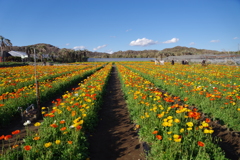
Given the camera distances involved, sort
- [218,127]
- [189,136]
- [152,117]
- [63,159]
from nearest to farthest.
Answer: [63,159]
[189,136]
[152,117]
[218,127]

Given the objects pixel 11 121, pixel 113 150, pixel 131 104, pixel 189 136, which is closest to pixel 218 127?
pixel 189 136

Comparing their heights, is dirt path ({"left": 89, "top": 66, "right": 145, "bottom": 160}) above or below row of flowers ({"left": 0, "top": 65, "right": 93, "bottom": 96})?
below

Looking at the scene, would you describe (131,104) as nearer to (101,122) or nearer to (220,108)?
(101,122)

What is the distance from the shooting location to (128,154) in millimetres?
3869

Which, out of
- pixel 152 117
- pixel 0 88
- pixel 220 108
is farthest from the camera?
pixel 0 88

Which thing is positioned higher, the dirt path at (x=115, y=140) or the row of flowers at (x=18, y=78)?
the row of flowers at (x=18, y=78)

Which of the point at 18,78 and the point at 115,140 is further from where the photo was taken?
the point at 18,78

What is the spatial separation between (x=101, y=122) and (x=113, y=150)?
1.87m

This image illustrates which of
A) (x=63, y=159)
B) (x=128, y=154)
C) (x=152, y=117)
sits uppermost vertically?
(x=152, y=117)

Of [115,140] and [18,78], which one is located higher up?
[18,78]

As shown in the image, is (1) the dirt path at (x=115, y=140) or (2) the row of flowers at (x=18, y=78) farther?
(2) the row of flowers at (x=18, y=78)

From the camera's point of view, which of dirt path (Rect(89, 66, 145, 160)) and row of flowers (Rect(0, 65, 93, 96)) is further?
row of flowers (Rect(0, 65, 93, 96))

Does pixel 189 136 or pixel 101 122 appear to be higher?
pixel 189 136

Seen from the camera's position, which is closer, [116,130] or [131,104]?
[116,130]
